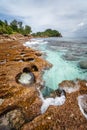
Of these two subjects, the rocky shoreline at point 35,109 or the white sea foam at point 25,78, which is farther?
the white sea foam at point 25,78

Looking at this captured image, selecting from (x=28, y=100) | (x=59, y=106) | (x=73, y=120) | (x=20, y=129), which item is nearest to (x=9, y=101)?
(x=28, y=100)

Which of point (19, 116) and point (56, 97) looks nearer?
point (19, 116)

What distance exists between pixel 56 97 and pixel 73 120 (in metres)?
2.10

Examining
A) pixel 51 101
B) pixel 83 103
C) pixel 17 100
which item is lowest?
pixel 51 101

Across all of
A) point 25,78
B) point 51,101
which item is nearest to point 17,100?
point 51,101

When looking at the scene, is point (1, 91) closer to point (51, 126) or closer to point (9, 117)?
point (9, 117)

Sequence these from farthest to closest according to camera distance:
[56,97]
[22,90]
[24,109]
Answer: [22,90] < [56,97] < [24,109]

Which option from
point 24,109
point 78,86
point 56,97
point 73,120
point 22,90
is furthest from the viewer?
point 78,86

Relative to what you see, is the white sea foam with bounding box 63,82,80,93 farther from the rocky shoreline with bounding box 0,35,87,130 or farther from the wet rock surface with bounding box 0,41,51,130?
the wet rock surface with bounding box 0,41,51,130

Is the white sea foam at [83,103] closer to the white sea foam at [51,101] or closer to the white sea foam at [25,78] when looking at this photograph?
the white sea foam at [51,101]

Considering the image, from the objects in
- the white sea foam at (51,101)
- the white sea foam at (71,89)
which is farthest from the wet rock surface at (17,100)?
the white sea foam at (71,89)

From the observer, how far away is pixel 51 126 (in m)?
5.00

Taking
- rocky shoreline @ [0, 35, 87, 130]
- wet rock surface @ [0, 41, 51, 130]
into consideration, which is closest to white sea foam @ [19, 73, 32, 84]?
wet rock surface @ [0, 41, 51, 130]

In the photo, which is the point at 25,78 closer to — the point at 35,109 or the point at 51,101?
the point at 51,101
